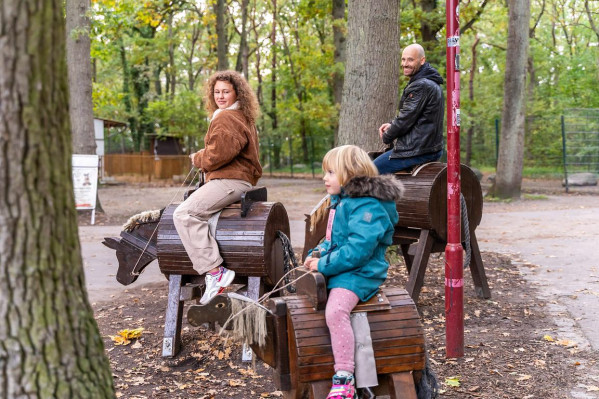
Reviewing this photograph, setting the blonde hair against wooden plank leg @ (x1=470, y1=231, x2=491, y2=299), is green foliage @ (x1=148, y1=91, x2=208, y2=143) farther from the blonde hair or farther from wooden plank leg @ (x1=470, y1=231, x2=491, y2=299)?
the blonde hair

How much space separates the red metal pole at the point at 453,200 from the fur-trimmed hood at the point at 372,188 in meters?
1.43

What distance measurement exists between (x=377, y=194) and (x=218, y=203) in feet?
6.75

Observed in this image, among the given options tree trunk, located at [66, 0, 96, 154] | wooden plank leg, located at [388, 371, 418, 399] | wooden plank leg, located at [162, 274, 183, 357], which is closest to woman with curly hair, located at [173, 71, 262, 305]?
wooden plank leg, located at [162, 274, 183, 357]

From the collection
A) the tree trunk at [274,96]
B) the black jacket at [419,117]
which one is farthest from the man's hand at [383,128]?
the tree trunk at [274,96]

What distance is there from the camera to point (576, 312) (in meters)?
6.31

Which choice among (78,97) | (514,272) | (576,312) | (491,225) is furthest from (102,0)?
(576,312)

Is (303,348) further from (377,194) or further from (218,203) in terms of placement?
(218,203)

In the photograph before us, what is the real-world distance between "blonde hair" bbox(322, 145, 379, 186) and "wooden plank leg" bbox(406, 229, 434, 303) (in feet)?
8.81

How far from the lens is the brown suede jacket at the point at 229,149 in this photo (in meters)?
5.31

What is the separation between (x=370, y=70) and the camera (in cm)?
806

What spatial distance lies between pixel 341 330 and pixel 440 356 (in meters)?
1.95

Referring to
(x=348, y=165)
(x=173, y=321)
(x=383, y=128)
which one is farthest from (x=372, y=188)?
(x=383, y=128)

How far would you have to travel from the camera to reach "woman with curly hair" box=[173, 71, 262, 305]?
520 cm

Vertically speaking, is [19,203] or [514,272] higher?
[19,203]
